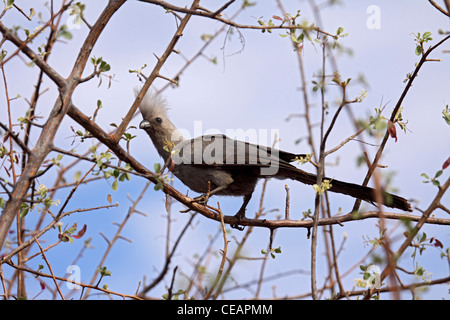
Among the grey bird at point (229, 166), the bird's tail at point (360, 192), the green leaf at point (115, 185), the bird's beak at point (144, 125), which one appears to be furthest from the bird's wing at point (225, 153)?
the green leaf at point (115, 185)

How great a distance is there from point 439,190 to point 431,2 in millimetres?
1240

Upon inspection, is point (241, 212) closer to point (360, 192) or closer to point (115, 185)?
point (360, 192)

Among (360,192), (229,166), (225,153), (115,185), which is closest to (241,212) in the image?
(229,166)

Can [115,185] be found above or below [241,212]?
below

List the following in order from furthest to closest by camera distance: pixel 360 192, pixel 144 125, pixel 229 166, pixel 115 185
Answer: pixel 144 125, pixel 229 166, pixel 360 192, pixel 115 185

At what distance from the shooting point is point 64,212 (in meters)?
3.23

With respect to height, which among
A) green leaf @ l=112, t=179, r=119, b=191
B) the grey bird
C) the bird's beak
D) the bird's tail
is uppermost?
the bird's beak

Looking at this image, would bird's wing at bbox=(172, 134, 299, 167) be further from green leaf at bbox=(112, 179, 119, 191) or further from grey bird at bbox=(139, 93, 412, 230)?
green leaf at bbox=(112, 179, 119, 191)

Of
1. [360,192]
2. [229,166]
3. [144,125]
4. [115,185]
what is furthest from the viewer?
[144,125]

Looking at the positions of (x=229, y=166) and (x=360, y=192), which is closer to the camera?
(x=360, y=192)

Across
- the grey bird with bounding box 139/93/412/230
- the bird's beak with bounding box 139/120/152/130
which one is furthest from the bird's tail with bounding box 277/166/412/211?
the bird's beak with bounding box 139/120/152/130
